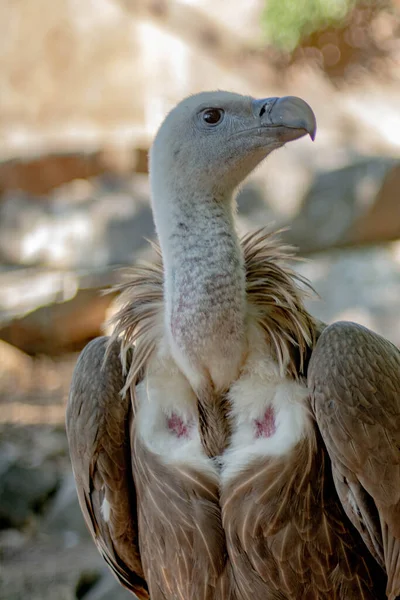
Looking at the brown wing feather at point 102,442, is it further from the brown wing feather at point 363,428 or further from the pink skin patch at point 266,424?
the brown wing feather at point 363,428

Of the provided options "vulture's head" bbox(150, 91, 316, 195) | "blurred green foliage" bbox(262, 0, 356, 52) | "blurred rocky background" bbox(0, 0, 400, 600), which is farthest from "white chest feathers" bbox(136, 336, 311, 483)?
→ "blurred green foliage" bbox(262, 0, 356, 52)

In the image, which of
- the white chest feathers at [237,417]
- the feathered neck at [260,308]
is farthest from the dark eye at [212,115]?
the white chest feathers at [237,417]

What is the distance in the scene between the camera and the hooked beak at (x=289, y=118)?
2156mm

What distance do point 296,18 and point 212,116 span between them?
891 centimetres

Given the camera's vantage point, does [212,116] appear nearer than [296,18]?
Yes

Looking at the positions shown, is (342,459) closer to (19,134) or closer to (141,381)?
(141,381)

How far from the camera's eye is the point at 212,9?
37.0 ft

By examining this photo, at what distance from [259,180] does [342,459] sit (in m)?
6.06

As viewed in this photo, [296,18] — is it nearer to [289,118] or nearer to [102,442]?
[289,118]

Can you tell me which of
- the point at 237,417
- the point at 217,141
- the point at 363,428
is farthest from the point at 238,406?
the point at 217,141

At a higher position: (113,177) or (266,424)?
(113,177)

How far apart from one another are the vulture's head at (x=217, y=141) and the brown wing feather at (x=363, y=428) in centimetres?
55

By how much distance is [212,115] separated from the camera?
235 cm

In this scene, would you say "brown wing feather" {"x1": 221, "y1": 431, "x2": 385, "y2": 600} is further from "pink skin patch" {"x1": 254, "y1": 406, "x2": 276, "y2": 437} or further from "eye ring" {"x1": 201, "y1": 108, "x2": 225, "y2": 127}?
"eye ring" {"x1": 201, "y1": 108, "x2": 225, "y2": 127}
